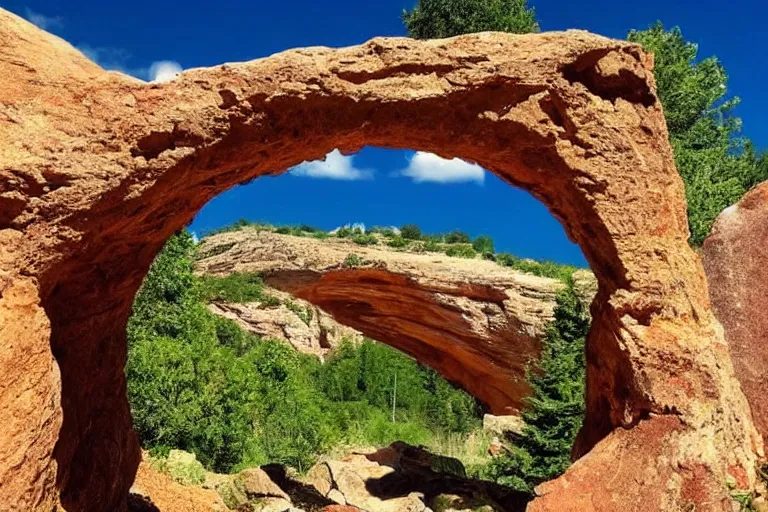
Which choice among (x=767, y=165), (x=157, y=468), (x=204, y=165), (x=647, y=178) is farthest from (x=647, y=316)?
(x=767, y=165)

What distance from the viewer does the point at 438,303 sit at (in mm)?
19766

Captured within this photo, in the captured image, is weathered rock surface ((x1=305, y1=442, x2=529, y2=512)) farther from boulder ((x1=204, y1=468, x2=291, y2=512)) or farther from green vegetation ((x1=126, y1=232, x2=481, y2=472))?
green vegetation ((x1=126, y1=232, x2=481, y2=472))

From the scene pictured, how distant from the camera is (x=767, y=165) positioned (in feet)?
74.5

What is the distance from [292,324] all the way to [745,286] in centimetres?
3067

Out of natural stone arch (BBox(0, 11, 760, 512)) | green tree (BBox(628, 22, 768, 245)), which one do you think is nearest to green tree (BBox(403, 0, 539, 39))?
green tree (BBox(628, 22, 768, 245))

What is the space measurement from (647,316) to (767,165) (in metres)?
20.3

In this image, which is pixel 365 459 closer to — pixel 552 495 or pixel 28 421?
pixel 552 495

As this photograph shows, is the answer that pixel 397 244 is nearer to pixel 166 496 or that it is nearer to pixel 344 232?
pixel 344 232

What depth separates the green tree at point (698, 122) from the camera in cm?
1650

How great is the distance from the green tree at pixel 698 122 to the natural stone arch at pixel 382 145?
36.3ft

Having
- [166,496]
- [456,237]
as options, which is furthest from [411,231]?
[166,496]

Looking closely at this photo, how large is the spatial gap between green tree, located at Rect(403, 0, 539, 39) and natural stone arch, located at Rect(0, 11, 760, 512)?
1550 centimetres

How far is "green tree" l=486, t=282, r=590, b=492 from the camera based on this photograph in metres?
12.6

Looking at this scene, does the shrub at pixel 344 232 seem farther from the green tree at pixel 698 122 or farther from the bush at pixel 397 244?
the green tree at pixel 698 122
